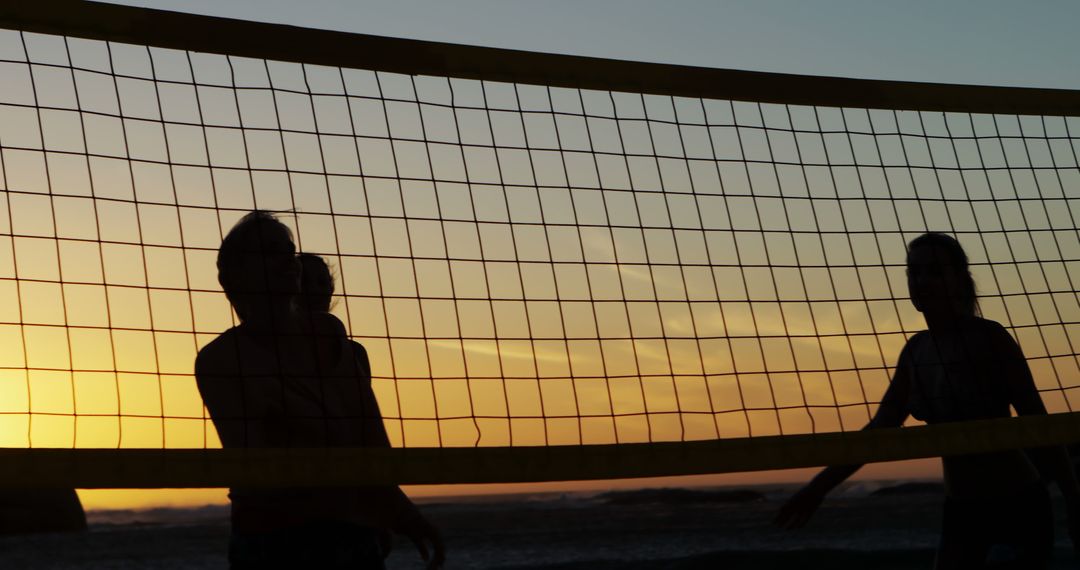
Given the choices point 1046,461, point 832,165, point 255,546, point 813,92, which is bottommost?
point 1046,461

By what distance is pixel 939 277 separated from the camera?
398 centimetres

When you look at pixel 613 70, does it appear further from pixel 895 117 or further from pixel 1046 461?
pixel 1046 461

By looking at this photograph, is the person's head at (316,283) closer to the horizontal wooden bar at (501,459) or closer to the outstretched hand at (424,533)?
the horizontal wooden bar at (501,459)

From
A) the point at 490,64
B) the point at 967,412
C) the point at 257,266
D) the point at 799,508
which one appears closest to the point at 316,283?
the point at 257,266

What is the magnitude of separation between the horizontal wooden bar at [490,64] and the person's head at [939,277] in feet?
3.37

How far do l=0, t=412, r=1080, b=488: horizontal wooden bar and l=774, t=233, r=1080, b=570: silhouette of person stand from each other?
0.10 metres

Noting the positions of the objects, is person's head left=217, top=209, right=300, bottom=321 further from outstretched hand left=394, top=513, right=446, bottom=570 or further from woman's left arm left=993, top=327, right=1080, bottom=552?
woman's left arm left=993, top=327, right=1080, bottom=552

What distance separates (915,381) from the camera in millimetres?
4047

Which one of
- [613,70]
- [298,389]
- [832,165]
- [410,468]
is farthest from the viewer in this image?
[832,165]

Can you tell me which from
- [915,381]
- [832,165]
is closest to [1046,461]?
[915,381]

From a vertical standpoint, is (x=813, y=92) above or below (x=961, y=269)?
above

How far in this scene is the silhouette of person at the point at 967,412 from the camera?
362 cm

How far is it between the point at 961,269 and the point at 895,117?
128 centimetres

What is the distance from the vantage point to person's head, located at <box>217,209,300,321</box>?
2.96 metres
